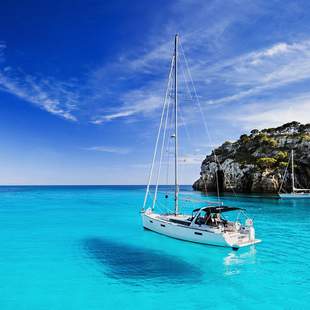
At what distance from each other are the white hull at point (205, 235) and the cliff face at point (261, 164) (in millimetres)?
46872

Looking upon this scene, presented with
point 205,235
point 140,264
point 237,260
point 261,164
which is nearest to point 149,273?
point 140,264

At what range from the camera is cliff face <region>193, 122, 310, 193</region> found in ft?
242

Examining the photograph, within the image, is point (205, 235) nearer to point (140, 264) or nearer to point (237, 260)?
point (237, 260)

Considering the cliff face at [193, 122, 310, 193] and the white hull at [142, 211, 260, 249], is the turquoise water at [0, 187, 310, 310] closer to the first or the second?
the white hull at [142, 211, 260, 249]

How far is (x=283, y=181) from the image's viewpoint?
7188 cm

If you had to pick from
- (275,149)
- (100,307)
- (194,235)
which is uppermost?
(275,149)

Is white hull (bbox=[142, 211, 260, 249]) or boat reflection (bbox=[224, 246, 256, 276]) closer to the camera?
boat reflection (bbox=[224, 246, 256, 276])

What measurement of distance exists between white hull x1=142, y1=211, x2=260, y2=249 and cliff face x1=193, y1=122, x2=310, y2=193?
154 ft

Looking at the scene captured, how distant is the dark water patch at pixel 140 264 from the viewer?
14.0m

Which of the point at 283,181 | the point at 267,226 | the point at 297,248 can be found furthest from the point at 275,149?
the point at 297,248

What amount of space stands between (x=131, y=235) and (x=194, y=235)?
7425mm

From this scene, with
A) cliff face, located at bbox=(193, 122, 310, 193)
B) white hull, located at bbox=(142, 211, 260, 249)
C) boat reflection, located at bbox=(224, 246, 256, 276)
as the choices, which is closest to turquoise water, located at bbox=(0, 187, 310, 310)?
boat reflection, located at bbox=(224, 246, 256, 276)

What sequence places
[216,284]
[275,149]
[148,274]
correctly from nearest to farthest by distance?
1. [216,284]
2. [148,274]
3. [275,149]

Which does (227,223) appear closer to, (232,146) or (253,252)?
(253,252)
